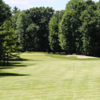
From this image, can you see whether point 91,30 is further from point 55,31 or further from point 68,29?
point 55,31

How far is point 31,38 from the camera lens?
107938 millimetres

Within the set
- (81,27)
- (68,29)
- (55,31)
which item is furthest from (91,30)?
(55,31)

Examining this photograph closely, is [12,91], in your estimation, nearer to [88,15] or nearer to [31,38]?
[88,15]

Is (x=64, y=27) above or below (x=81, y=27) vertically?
above

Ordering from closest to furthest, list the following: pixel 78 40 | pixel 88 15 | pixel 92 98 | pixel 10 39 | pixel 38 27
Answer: pixel 92 98, pixel 10 39, pixel 88 15, pixel 78 40, pixel 38 27

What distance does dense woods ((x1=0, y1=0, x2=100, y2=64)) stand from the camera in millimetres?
71438

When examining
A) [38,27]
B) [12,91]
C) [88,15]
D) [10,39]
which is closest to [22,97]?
[12,91]

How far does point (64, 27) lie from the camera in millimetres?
81438

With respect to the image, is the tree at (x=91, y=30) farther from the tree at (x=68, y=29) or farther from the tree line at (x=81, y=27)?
the tree at (x=68, y=29)

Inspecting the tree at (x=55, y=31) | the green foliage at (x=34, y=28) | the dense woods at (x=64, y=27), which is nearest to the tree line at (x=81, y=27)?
the dense woods at (x=64, y=27)

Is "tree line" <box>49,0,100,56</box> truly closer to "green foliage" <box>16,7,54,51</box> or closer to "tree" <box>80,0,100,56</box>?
"tree" <box>80,0,100,56</box>

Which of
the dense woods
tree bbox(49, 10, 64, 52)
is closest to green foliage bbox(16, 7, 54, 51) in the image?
the dense woods

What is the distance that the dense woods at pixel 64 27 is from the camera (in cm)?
7144

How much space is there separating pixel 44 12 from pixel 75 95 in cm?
9914
